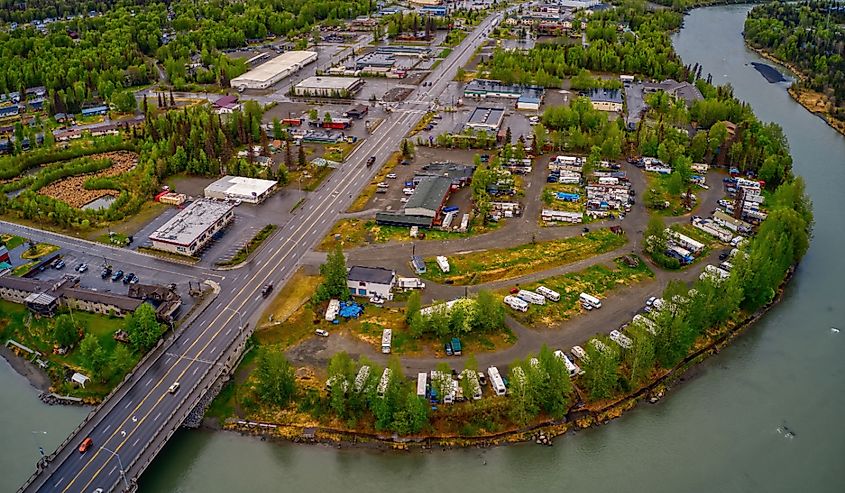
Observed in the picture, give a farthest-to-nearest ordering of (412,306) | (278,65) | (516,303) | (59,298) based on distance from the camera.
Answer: (278,65) → (516,303) → (59,298) → (412,306)

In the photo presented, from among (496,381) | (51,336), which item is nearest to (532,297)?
(496,381)

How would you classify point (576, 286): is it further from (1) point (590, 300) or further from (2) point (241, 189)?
(2) point (241, 189)

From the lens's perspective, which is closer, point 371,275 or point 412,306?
point 412,306

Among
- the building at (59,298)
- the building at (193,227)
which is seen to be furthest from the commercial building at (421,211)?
the building at (59,298)

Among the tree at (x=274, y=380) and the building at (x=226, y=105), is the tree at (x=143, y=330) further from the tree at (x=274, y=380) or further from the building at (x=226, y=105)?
the building at (x=226, y=105)

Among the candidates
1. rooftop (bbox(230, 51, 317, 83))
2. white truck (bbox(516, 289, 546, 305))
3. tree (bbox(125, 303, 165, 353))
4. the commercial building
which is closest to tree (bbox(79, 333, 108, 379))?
tree (bbox(125, 303, 165, 353))

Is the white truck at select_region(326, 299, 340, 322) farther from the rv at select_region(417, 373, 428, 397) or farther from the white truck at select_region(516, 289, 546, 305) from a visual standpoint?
the white truck at select_region(516, 289, 546, 305)
